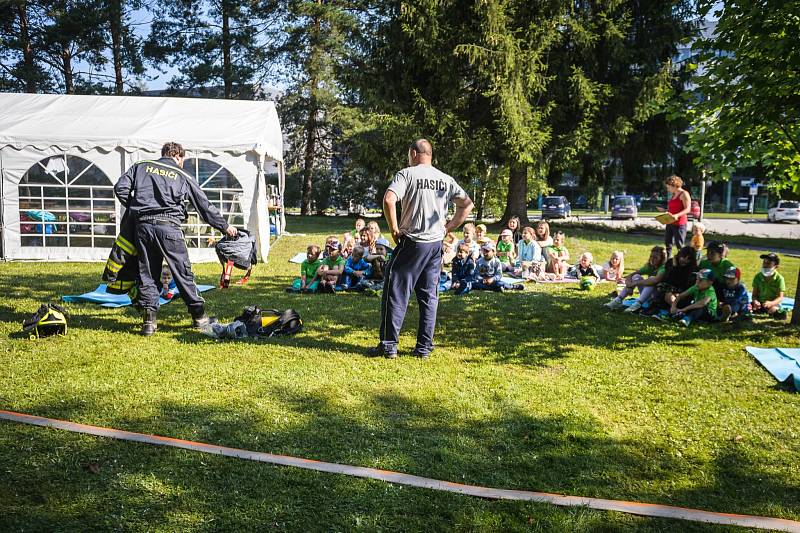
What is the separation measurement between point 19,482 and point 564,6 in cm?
1987

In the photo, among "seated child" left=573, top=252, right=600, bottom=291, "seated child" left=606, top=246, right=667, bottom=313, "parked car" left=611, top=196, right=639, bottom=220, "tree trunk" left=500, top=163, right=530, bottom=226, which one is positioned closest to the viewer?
"seated child" left=606, top=246, right=667, bottom=313

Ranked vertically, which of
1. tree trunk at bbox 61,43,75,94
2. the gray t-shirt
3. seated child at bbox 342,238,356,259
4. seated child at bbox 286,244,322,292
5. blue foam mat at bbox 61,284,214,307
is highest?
tree trunk at bbox 61,43,75,94

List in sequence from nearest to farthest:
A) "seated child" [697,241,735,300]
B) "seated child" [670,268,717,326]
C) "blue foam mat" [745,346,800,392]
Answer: "blue foam mat" [745,346,800,392] → "seated child" [670,268,717,326] → "seated child" [697,241,735,300]

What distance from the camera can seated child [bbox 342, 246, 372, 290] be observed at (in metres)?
9.91

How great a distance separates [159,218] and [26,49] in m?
26.9

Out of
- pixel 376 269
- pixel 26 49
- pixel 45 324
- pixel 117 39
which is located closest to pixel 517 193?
pixel 376 269

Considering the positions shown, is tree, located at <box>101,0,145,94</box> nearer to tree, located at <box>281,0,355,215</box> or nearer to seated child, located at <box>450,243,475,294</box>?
tree, located at <box>281,0,355,215</box>

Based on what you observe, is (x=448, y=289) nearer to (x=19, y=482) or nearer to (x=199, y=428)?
(x=199, y=428)

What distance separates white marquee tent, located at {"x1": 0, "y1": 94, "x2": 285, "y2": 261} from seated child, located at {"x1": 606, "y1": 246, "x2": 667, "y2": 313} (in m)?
7.46

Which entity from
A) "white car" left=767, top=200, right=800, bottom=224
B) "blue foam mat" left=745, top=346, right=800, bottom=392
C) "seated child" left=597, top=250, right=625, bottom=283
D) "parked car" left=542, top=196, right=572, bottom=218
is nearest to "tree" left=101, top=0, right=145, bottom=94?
"parked car" left=542, top=196, right=572, bottom=218

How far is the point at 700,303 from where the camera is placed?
7566 millimetres

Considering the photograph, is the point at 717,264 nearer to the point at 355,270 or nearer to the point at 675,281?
the point at 675,281

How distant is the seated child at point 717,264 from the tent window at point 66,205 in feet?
35.9

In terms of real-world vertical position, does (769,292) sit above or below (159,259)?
below
